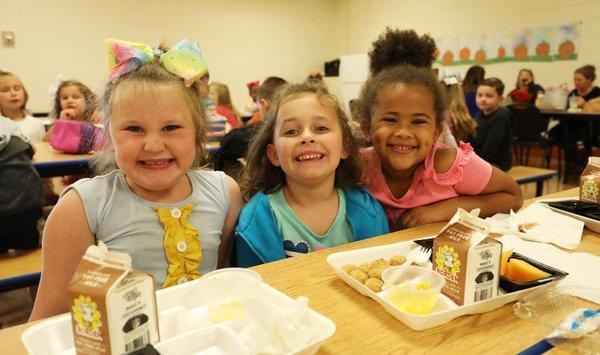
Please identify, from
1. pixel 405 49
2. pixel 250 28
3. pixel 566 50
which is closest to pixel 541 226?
pixel 405 49

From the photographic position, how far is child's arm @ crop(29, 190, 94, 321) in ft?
4.01

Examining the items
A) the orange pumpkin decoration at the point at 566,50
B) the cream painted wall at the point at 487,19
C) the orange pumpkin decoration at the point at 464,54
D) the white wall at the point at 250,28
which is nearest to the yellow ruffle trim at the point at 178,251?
the cream painted wall at the point at 487,19

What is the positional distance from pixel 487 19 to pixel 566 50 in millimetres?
1580

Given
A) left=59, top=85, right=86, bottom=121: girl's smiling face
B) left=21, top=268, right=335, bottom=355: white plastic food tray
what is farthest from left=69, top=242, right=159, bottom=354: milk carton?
left=59, top=85, right=86, bottom=121: girl's smiling face

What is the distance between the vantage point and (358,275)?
3.50ft

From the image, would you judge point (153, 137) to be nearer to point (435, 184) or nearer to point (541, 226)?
point (435, 184)

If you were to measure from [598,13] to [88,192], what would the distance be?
302 inches

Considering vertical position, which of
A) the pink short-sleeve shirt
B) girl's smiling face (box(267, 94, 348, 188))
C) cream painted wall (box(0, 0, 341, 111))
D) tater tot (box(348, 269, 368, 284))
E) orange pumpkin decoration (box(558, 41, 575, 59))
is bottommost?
tater tot (box(348, 269, 368, 284))

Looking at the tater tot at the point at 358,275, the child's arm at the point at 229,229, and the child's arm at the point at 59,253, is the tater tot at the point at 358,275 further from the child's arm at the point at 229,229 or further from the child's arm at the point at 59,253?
the child's arm at the point at 59,253

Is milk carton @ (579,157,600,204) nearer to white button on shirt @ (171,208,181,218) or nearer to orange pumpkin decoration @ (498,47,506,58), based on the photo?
white button on shirt @ (171,208,181,218)

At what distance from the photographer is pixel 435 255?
3.27 ft

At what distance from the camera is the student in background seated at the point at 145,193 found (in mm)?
1243

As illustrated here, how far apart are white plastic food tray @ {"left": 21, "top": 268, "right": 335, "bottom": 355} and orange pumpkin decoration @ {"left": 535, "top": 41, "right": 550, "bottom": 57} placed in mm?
7823

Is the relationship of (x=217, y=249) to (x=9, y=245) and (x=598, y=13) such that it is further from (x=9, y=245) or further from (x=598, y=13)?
(x=598, y=13)
